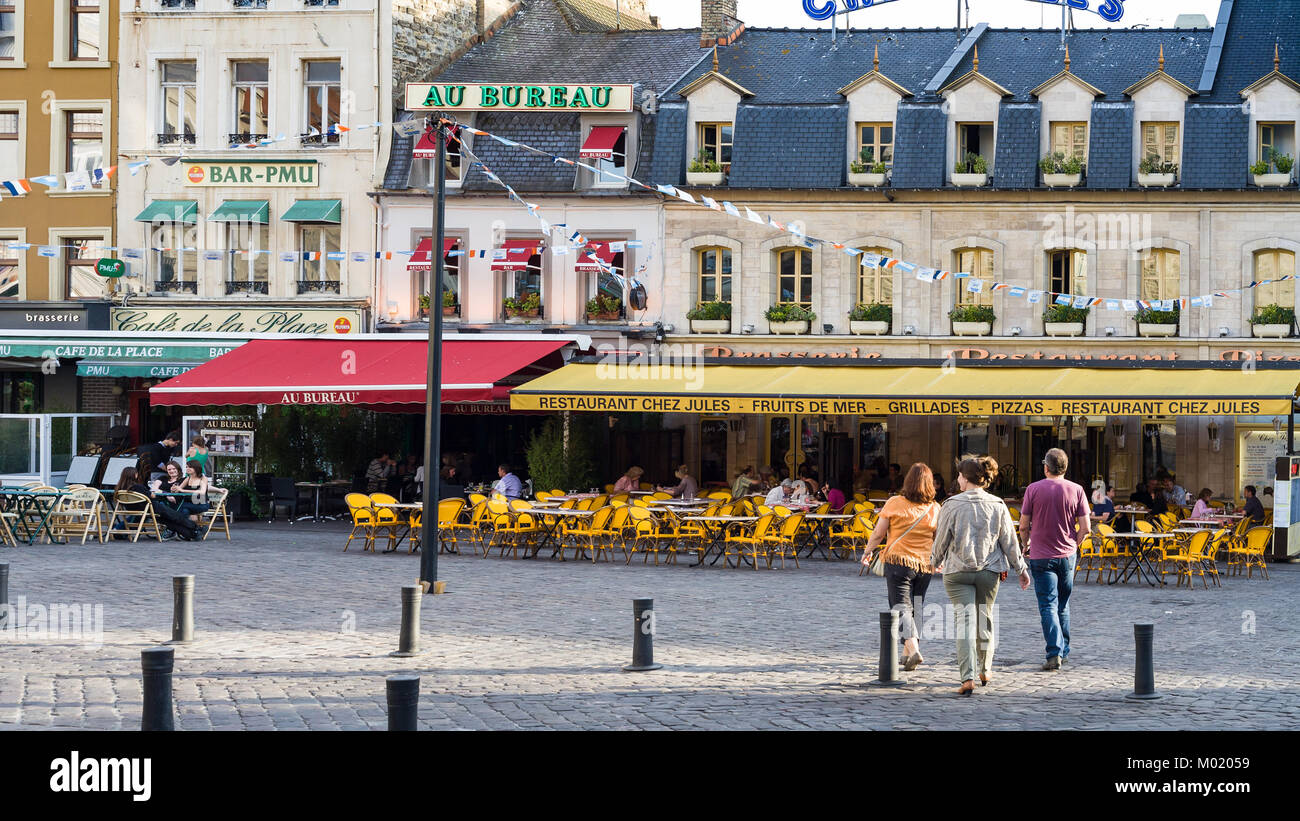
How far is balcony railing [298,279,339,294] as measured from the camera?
103ft

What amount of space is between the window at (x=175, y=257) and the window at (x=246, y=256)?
68 cm

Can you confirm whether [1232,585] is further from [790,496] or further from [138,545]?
[138,545]

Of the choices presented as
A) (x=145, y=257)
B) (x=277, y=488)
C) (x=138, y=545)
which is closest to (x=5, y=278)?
(x=145, y=257)

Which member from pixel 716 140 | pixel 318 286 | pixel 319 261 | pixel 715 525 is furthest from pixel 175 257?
pixel 715 525

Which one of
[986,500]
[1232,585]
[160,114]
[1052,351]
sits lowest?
[1232,585]

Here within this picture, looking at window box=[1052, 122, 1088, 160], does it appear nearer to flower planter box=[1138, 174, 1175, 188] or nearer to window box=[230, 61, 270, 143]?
flower planter box=[1138, 174, 1175, 188]

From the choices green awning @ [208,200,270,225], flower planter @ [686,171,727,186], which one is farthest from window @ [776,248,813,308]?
green awning @ [208,200,270,225]

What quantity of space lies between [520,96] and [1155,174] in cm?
1126

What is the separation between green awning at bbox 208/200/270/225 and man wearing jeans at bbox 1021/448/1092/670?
881 inches

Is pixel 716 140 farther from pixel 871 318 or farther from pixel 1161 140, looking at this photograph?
pixel 1161 140

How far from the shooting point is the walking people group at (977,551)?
10.6m

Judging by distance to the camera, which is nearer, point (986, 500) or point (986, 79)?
point (986, 500)

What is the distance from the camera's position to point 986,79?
29406 mm
